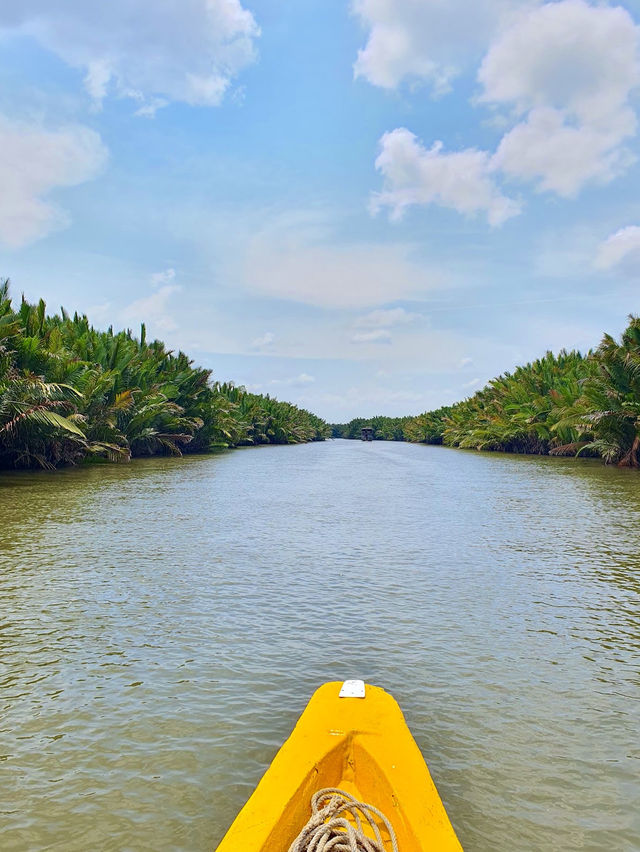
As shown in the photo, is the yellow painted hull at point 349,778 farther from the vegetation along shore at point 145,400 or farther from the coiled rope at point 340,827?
the vegetation along shore at point 145,400

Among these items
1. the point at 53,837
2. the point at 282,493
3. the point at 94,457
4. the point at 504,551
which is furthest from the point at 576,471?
the point at 53,837

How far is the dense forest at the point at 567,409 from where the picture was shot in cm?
2330

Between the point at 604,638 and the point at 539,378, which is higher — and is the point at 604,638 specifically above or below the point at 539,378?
below

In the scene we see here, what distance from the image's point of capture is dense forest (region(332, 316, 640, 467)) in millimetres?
23297

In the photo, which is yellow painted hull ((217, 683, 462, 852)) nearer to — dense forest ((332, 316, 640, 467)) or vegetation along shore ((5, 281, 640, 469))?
vegetation along shore ((5, 281, 640, 469))

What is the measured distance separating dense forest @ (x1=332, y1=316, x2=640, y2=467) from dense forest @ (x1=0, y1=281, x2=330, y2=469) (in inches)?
697

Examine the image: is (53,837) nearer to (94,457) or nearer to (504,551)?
(504,551)

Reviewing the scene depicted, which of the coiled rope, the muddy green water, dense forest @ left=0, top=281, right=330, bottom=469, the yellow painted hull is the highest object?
dense forest @ left=0, top=281, right=330, bottom=469

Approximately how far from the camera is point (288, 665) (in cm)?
448

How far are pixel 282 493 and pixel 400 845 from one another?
13892mm

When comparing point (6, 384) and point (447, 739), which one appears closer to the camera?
point (447, 739)

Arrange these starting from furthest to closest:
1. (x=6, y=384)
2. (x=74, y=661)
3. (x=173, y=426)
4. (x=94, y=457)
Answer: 1. (x=173, y=426)
2. (x=94, y=457)
3. (x=6, y=384)
4. (x=74, y=661)

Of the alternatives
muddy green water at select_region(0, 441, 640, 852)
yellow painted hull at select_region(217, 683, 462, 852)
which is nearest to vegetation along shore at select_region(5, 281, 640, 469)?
muddy green water at select_region(0, 441, 640, 852)

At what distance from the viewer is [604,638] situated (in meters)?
5.26
